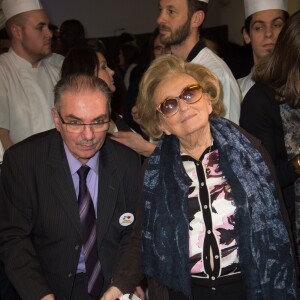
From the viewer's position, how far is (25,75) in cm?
355

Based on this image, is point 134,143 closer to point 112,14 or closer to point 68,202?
point 68,202

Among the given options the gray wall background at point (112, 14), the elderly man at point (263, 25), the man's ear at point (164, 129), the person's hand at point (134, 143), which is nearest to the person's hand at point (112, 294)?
the man's ear at point (164, 129)

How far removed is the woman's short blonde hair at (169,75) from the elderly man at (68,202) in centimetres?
17

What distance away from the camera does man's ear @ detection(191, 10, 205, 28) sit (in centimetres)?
327

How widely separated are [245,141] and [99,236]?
72 cm

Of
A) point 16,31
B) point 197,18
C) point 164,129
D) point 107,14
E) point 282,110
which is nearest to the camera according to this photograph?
point 164,129

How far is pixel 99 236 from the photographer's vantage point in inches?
82.8

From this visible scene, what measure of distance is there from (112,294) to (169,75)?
0.90m

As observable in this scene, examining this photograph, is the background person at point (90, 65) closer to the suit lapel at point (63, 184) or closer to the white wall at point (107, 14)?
the suit lapel at point (63, 184)

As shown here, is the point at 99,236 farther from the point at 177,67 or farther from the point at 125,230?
the point at 177,67

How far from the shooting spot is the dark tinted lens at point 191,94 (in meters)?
1.97

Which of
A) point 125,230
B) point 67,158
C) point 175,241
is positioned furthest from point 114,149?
point 175,241

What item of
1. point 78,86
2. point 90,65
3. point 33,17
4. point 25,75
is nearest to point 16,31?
point 33,17

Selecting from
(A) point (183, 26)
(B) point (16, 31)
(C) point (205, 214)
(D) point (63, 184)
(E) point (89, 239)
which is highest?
(B) point (16, 31)
